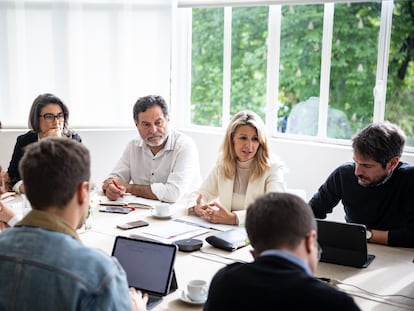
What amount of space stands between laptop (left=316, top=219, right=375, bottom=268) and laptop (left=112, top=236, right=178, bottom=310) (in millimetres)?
647

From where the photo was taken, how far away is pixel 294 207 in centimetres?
133

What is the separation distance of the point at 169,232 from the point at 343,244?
2.61ft

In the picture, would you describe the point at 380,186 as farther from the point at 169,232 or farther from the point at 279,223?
the point at 279,223

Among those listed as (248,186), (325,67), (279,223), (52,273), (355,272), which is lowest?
(355,272)

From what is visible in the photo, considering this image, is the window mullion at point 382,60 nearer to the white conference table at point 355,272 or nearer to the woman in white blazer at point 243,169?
the woman in white blazer at point 243,169

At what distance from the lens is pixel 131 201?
3.02m

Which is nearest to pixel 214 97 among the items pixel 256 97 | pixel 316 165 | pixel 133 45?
pixel 256 97

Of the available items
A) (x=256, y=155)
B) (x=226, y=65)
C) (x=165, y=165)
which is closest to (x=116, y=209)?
(x=165, y=165)

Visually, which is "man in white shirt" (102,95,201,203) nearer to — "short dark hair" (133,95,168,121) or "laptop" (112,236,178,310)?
"short dark hair" (133,95,168,121)

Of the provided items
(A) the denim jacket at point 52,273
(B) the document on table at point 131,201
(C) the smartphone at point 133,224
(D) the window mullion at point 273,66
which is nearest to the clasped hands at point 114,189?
(B) the document on table at point 131,201

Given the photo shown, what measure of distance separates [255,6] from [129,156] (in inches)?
69.0

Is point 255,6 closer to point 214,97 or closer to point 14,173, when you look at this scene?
point 214,97

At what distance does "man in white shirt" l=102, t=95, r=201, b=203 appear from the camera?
332 cm

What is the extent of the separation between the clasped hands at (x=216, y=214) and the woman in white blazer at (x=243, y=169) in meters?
0.19
